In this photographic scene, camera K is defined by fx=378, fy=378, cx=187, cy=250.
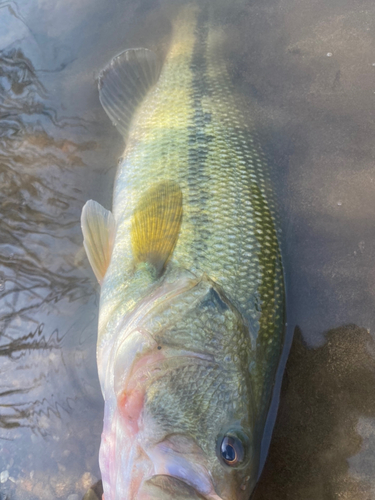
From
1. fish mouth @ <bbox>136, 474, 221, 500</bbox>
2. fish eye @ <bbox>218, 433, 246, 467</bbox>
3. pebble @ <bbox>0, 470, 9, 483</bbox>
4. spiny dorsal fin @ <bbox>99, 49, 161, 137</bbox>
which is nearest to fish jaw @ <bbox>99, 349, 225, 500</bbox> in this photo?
fish mouth @ <bbox>136, 474, 221, 500</bbox>

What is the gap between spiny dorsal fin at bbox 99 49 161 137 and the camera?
10.8 feet

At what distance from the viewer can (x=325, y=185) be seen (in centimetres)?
303

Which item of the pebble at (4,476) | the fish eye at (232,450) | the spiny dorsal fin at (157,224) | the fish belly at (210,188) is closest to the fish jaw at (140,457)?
the fish eye at (232,450)

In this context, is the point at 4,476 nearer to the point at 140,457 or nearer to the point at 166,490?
the point at 140,457

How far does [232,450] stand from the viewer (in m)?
1.75

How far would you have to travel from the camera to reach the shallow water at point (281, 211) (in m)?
2.43

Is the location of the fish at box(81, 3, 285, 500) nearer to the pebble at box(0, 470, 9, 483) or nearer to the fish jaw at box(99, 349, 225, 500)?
the fish jaw at box(99, 349, 225, 500)

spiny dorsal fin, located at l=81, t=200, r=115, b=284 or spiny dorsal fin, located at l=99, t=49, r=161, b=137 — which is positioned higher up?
spiny dorsal fin, located at l=99, t=49, r=161, b=137

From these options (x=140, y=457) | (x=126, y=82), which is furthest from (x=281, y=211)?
(x=140, y=457)

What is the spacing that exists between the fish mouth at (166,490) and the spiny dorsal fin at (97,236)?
4.42 feet

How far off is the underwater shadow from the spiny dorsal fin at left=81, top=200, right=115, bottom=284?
1406 mm

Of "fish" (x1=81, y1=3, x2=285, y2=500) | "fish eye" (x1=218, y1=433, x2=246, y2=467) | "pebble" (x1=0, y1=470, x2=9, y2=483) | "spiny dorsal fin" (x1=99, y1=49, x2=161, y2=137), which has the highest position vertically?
"spiny dorsal fin" (x1=99, y1=49, x2=161, y2=137)

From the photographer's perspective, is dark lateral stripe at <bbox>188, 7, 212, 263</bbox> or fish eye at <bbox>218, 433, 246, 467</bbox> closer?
fish eye at <bbox>218, 433, 246, 467</bbox>

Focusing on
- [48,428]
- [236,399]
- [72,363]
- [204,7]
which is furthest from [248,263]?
[204,7]
